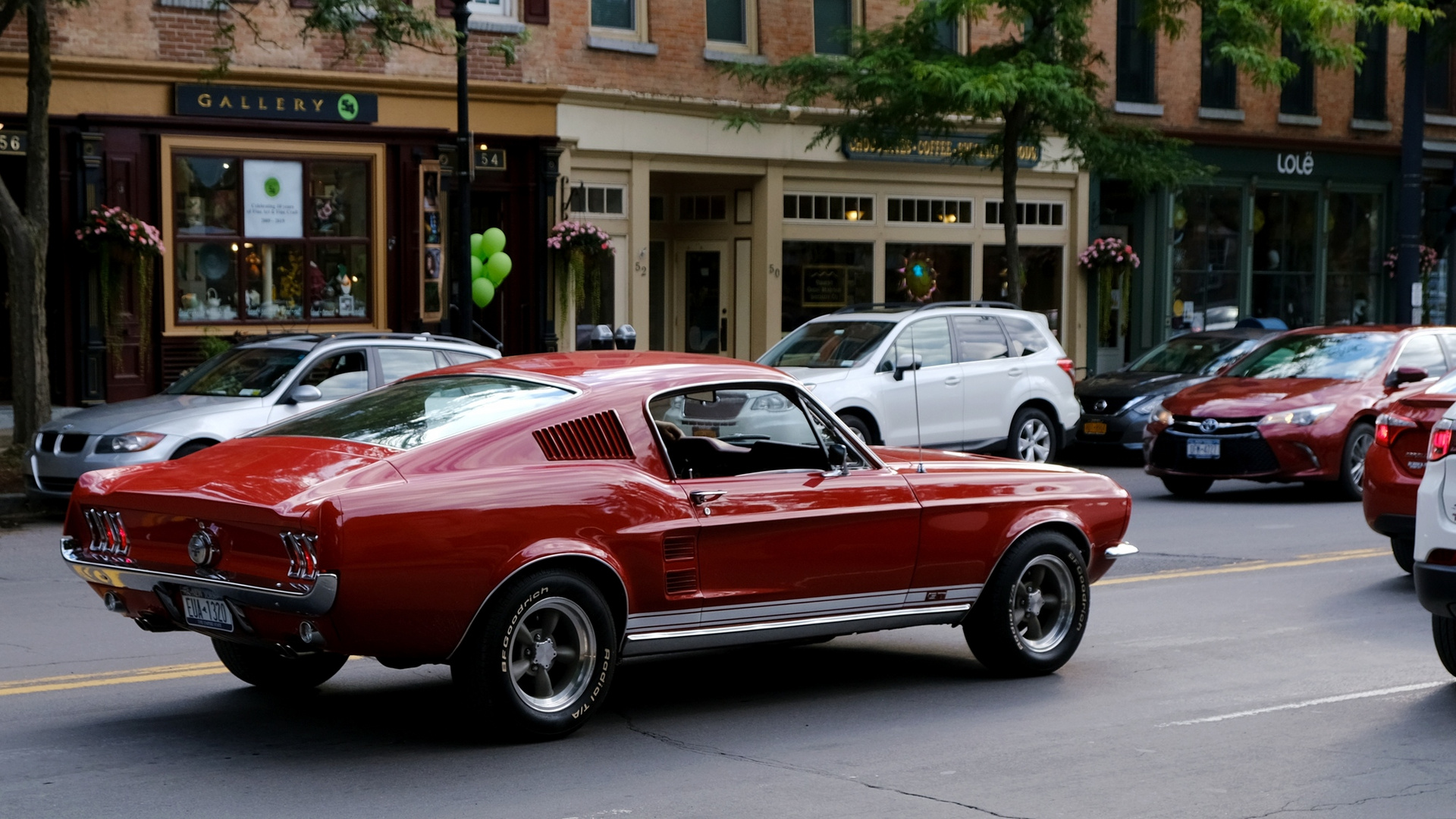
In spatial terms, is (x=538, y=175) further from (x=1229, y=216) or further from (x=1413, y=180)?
(x=1229, y=216)

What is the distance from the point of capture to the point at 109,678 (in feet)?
25.9

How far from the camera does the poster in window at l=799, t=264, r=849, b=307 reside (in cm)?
2678

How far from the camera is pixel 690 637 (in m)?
7.01

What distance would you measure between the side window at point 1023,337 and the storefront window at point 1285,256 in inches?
621

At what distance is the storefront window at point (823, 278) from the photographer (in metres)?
26.6

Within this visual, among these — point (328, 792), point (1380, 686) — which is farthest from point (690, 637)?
point (1380, 686)

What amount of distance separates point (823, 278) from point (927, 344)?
32.0 ft

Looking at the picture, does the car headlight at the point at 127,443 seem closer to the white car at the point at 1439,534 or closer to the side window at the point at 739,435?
the side window at the point at 739,435

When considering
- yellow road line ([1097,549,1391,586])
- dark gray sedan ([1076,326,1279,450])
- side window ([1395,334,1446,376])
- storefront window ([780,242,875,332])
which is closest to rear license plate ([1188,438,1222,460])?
side window ([1395,334,1446,376])

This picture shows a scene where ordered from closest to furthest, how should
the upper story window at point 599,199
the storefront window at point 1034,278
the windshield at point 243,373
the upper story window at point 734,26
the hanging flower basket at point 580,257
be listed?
the windshield at point 243,373, the hanging flower basket at point 580,257, the upper story window at point 599,199, the upper story window at point 734,26, the storefront window at point 1034,278

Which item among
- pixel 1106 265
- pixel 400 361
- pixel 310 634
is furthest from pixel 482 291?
pixel 310 634

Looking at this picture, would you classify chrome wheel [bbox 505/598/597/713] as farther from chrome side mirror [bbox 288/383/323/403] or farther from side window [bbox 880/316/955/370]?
side window [bbox 880/316/955/370]

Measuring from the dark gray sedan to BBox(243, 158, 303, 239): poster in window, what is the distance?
9.92 metres

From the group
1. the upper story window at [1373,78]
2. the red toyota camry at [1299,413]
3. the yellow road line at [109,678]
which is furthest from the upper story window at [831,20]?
the yellow road line at [109,678]
